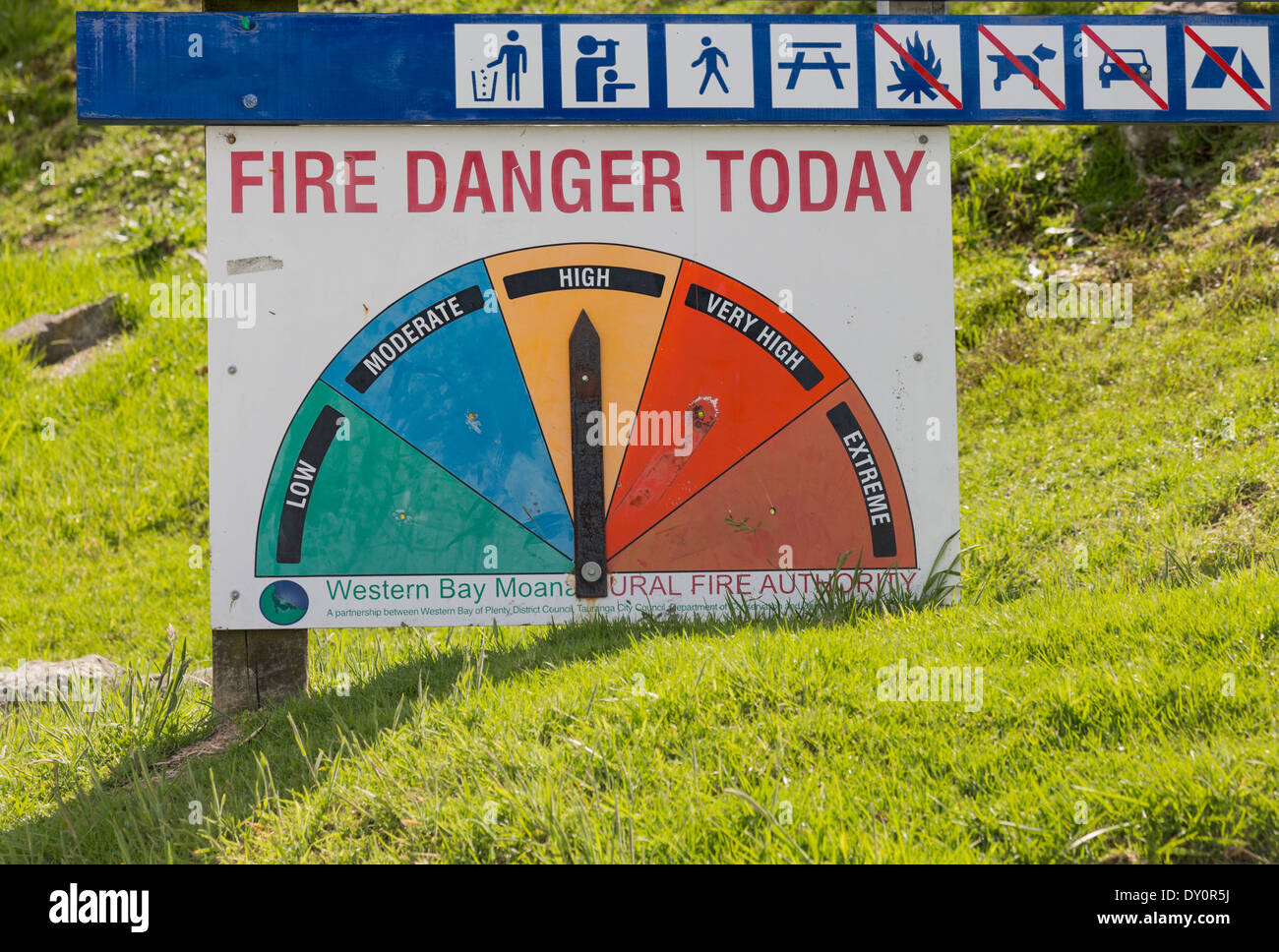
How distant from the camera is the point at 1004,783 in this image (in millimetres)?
2375

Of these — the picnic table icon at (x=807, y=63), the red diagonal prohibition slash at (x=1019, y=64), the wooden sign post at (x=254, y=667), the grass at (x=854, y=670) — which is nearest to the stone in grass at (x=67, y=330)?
the grass at (x=854, y=670)

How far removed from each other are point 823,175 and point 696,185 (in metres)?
0.47

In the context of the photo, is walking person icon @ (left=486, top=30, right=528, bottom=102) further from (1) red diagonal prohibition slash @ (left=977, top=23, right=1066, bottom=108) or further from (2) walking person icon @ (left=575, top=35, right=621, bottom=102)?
(1) red diagonal prohibition slash @ (left=977, top=23, right=1066, bottom=108)

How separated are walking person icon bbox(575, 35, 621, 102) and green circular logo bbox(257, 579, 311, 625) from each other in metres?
1.99

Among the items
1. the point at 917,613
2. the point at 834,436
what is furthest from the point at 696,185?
the point at 917,613

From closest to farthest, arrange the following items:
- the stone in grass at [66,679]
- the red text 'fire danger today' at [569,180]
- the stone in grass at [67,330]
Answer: the red text 'fire danger today' at [569,180], the stone in grass at [66,679], the stone in grass at [67,330]

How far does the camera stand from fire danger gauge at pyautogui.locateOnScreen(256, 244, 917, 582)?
3570 mm

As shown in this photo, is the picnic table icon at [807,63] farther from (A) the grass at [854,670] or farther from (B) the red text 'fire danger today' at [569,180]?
(A) the grass at [854,670]

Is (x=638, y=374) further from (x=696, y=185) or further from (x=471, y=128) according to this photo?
(x=471, y=128)

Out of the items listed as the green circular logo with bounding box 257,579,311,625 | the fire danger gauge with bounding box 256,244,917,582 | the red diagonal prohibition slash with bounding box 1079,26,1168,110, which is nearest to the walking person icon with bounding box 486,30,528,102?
the fire danger gauge with bounding box 256,244,917,582

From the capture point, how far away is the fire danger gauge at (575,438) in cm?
357

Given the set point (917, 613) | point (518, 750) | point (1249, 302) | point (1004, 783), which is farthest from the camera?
point (1249, 302)

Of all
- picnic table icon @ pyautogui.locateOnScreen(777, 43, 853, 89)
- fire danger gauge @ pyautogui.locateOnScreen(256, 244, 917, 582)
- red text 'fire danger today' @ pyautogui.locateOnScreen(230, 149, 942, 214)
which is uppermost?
picnic table icon @ pyautogui.locateOnScreen(777, 43, 853, 89)

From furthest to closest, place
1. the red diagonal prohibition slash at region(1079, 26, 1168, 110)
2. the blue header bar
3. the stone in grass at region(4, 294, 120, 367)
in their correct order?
1. the stone in grass at region(4, 294, 120, 367)
2. the red diagonal prohibition slash at region(1079, 26, 1168, 110)
3. the blue header bar
